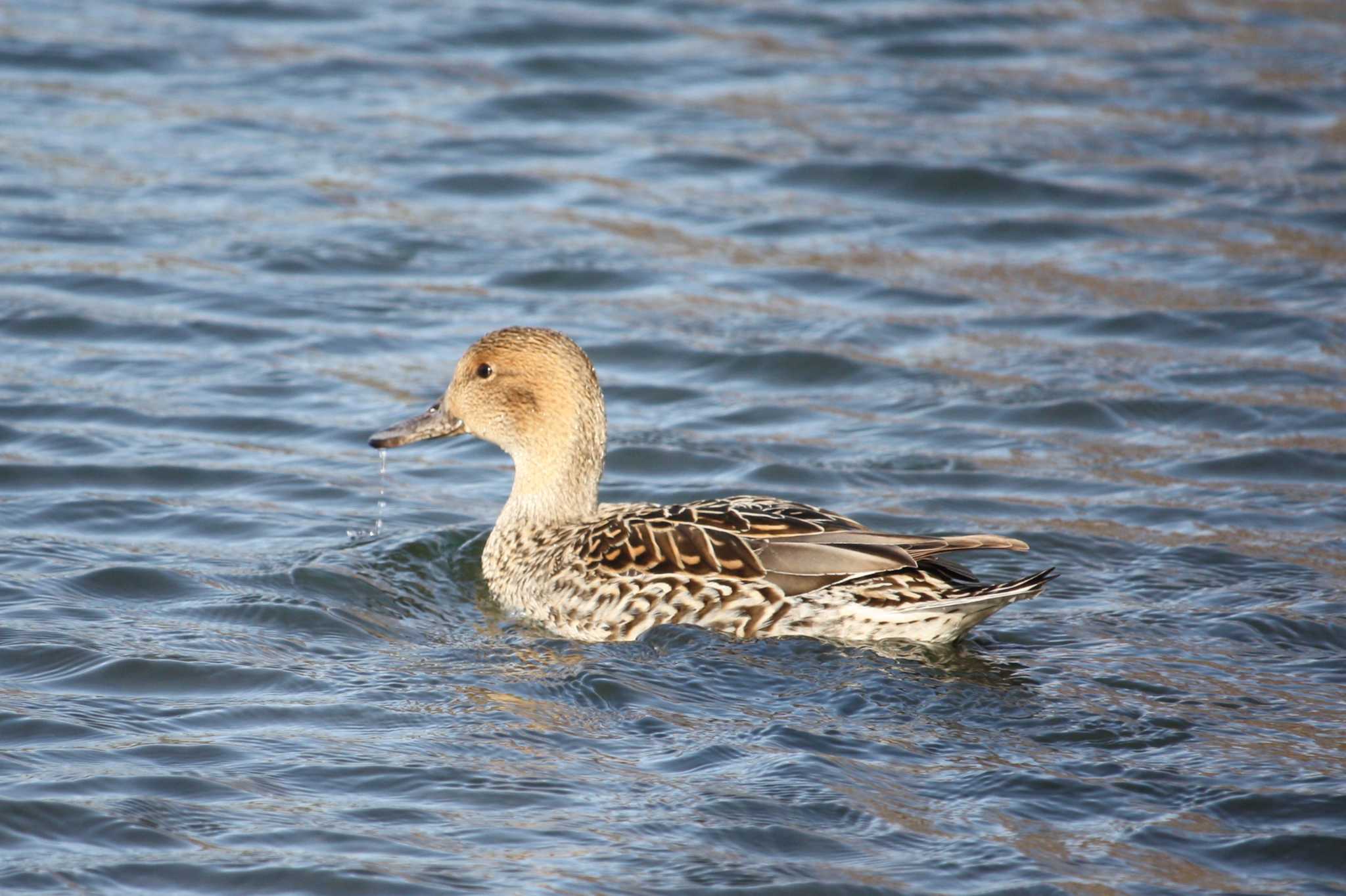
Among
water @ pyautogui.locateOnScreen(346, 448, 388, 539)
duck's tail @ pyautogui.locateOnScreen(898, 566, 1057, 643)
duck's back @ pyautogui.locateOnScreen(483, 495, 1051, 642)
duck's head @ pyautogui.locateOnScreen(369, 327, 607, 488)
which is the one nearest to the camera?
duck's tail @ pyautogui.locateOnScreen(898, 566, 1057, 643)

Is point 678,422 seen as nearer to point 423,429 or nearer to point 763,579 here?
point 423,429

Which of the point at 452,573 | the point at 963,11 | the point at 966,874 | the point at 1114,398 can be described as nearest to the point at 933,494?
the point at 1114,398

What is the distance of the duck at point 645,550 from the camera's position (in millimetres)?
6859

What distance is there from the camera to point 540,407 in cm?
812

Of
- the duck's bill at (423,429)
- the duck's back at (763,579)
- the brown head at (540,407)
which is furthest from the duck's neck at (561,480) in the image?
the duck's back at (763,579)

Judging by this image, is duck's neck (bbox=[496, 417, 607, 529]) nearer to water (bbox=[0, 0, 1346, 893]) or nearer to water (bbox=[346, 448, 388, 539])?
water (bbox=[0, 0, 1346, 893])

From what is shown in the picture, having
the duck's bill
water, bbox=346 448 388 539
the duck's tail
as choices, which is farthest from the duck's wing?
water, bbox=346 448 388 539

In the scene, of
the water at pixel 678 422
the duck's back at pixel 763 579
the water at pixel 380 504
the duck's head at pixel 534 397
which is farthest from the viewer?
the water at pixel 380 504

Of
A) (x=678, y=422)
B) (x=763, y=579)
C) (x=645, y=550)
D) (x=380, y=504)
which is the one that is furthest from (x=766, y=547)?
(x=678, y=422)

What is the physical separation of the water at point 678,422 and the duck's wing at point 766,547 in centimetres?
30

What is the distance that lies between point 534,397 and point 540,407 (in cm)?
5

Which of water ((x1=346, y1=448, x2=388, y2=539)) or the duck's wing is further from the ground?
the duck's wing

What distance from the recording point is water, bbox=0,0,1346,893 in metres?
5.66

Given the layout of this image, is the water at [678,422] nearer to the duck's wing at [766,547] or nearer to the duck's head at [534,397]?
the duck's wing at [766,547]
